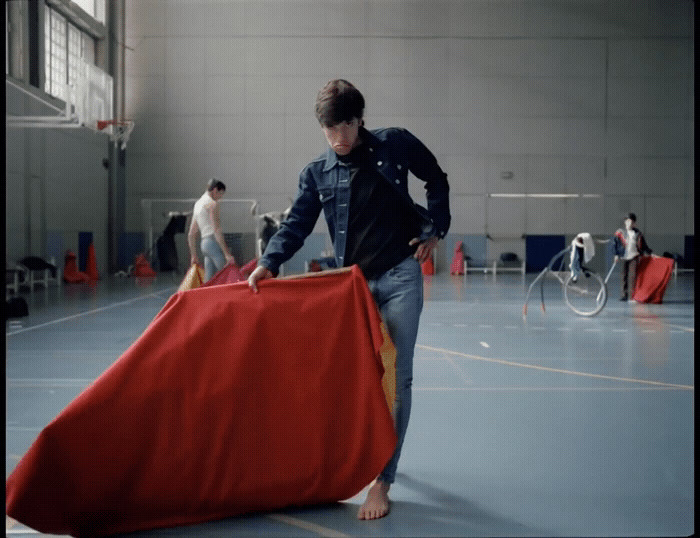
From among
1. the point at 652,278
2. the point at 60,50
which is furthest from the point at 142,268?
the point at 652,278

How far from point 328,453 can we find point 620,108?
24163mm

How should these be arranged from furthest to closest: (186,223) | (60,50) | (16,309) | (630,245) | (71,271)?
1. (186,223)
2. (60,50)
3. (71,271)
4. (630,245)
5. (16,309)

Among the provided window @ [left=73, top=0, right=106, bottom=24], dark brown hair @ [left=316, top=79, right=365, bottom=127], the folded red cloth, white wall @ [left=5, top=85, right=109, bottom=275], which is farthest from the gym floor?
window @ [left=73, top=0, right=106, bottom=24]

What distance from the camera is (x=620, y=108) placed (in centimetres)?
2505

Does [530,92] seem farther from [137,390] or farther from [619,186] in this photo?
[137,390]

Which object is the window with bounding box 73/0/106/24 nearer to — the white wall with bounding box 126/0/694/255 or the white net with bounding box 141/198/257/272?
the white wall with bounding box 126/0/694/255

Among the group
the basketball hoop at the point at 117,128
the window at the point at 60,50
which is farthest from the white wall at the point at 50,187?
the window at the point at 60,50

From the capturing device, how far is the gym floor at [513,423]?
3344 millimetres

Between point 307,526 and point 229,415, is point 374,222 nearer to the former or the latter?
point 229,415

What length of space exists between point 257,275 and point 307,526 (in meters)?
1.09

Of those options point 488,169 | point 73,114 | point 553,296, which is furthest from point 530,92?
point 73,114

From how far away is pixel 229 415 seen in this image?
3266 mm

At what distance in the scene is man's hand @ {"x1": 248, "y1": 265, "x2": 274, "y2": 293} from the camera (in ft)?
11.1

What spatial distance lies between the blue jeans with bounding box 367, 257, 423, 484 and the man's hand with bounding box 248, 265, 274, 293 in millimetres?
477
